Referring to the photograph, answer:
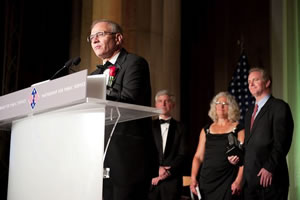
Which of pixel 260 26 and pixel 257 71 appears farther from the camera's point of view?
pixel 260 26

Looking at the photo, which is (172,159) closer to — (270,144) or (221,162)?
(221,162)

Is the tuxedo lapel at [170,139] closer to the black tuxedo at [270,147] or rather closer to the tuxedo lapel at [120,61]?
the black tuxedo at [270,147]

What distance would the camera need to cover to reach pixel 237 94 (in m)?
8.34

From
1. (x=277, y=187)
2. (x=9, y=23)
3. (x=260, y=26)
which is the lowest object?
(x=277, y=187)

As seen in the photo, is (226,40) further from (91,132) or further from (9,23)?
(91,132)

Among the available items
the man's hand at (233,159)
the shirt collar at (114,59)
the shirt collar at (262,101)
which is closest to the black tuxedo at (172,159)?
the man's hand at (233,159)

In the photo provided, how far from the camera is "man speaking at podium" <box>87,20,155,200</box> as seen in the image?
255 cm

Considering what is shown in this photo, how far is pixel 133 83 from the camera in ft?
8.98

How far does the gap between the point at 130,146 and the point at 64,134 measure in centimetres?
41

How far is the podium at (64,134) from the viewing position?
2.20 m

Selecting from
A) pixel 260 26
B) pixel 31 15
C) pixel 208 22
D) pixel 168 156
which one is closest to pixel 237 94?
pixel 260 26

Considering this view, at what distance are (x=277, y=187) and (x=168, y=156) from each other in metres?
1.46

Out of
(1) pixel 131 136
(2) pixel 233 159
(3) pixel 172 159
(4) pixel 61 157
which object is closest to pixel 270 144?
(2) pixel 233 159

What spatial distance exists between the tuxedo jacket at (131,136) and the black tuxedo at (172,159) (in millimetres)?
2528
